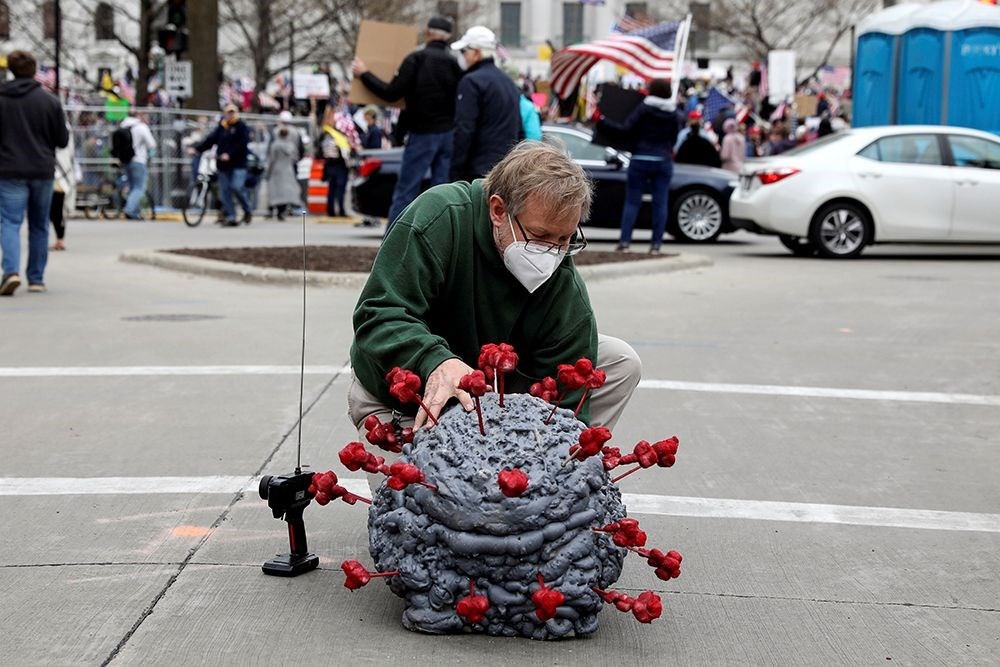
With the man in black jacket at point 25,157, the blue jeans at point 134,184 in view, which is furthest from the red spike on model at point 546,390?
the blue jeans at point 134,184

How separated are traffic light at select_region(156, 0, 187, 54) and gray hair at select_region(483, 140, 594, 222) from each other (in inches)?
866

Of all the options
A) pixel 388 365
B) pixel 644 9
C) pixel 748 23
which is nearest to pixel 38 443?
pixel 388 365

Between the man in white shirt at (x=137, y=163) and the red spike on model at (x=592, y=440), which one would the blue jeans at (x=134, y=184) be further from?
the red spike on model at (x=592, y=440)

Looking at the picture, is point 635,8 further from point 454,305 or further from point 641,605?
point 641,605

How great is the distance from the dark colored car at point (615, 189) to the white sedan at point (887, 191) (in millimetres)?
2225

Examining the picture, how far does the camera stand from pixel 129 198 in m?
23.2

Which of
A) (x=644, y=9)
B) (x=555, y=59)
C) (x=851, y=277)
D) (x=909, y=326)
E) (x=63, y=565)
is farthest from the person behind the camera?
(x=644, y=9)

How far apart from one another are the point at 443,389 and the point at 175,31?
73.5 ft

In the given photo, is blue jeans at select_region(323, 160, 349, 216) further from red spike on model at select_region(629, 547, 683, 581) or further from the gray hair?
red spike on model at select_region(629, 547, 683, 581)

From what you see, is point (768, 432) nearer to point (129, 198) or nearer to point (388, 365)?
point (388, 365)

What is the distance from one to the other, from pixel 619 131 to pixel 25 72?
6.65m

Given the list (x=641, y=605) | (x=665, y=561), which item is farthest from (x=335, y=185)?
(x=641, y=605)

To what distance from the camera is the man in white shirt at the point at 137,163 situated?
74.4 feet

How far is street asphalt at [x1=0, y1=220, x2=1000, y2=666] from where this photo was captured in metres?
3.72
